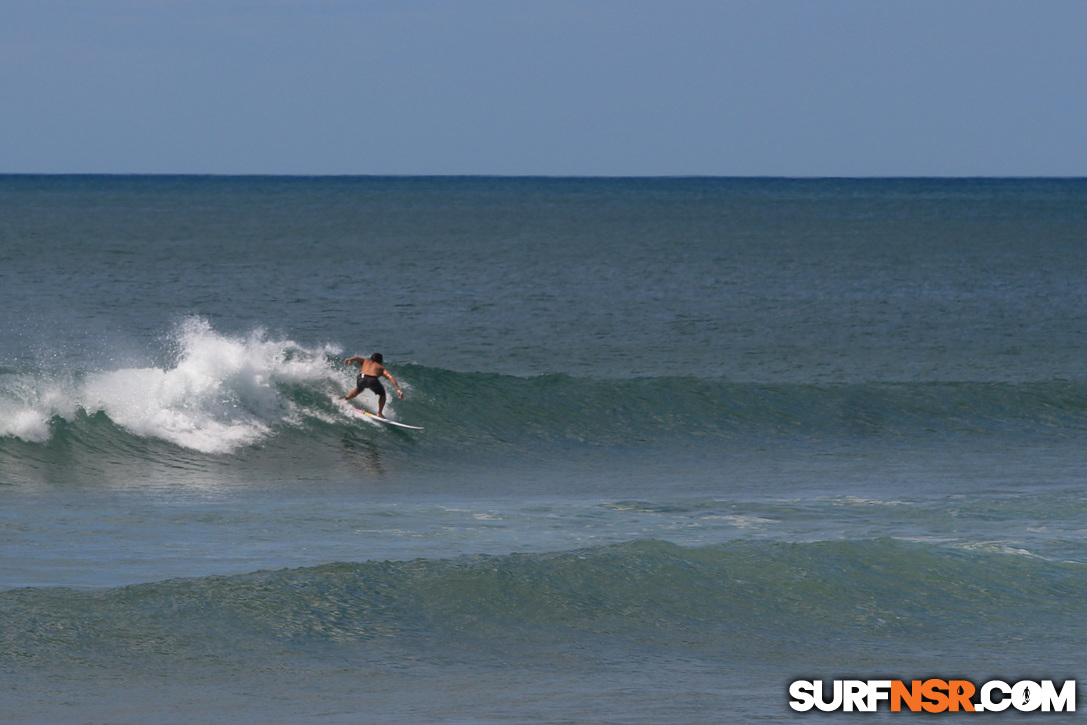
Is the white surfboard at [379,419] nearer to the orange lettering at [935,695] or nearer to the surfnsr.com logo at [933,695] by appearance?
the surfnsr.com logo at [933,695]

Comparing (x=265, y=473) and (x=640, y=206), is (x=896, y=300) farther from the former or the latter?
(x=640, y=206)

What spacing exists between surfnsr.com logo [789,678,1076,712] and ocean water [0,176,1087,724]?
203 mm

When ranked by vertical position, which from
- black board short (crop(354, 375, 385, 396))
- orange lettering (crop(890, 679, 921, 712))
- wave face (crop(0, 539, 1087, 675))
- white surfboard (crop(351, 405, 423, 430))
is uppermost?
black board short (crop(354, 375, 385, 396))

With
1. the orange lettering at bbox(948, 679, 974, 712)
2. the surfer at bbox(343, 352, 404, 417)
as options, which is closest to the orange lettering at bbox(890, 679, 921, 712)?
the orange lettering at bbox(948, 679, 974, 712)

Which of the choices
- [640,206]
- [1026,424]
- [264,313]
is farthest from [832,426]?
[640,206]

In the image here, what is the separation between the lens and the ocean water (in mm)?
9281

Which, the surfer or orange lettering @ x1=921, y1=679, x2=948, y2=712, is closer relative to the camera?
orange lettering @ x1=921, y1=679, x2=948, y2=712

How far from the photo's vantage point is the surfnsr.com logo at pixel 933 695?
8.34 metres

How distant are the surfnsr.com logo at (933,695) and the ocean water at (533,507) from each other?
0.67 ft

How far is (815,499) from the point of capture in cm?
1612

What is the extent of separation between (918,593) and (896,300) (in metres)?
37.1

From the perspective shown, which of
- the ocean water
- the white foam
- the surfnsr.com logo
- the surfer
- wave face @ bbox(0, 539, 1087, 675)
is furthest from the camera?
the surfer

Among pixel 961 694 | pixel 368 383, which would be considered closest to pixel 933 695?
pixel 961 694

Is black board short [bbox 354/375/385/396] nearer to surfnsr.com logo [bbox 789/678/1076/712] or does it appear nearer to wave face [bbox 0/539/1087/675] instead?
wave face [bbox 0/539/1087/675]
